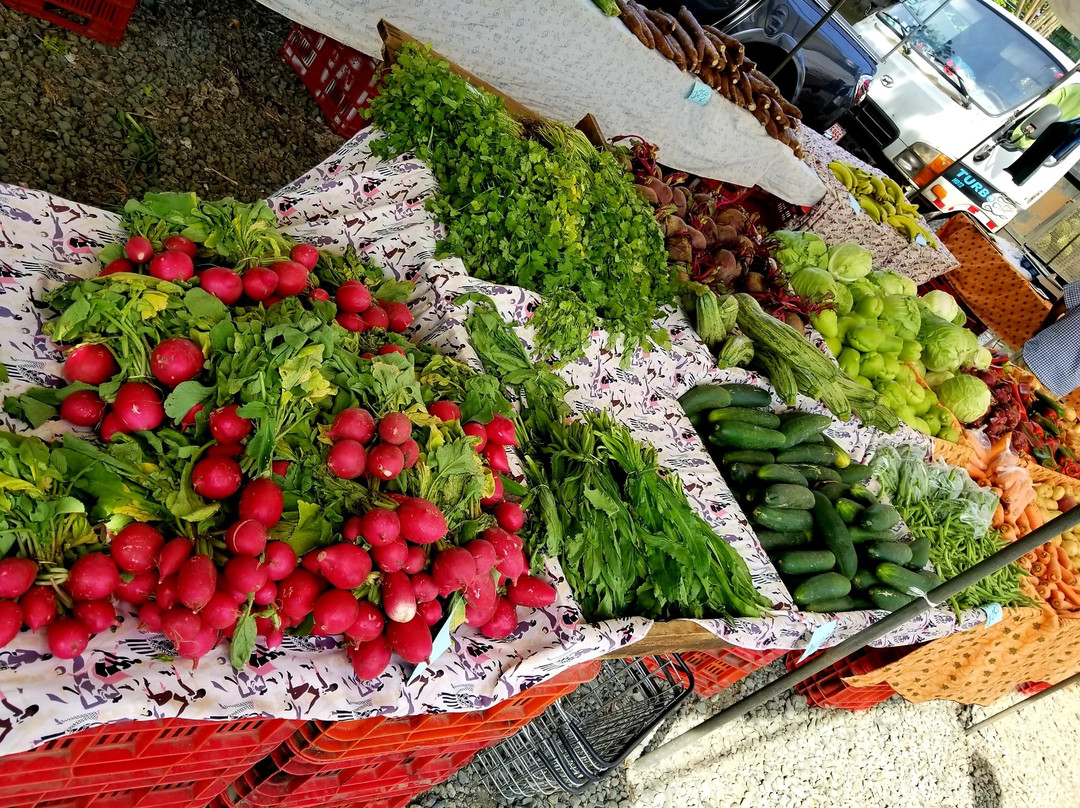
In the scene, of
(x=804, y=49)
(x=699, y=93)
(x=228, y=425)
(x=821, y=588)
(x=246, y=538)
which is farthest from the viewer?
(x=804, y=49)

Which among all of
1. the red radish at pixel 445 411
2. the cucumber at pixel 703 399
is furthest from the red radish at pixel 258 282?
the cucumber at pixel 703 399

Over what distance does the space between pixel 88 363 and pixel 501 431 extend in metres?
1.03

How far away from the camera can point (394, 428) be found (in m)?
1.63

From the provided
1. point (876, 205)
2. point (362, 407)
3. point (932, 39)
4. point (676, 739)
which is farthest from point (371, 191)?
point (932, 39)

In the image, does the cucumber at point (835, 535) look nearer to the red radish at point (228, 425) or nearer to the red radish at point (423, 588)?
the red radish at point (423, 588)

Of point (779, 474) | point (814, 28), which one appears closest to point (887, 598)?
point (779, 474)

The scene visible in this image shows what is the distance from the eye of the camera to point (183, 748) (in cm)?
141

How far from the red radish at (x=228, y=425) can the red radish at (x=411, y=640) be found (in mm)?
548

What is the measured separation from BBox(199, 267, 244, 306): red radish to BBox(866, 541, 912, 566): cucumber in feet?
9.42

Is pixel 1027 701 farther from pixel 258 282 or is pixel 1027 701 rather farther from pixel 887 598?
pixel 258 282

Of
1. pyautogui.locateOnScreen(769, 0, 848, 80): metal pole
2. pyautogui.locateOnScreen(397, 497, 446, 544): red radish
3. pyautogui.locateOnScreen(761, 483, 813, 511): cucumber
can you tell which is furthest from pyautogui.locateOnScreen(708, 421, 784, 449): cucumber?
pyautogui.locateOnScreen(769, 0, 848, 80): metal pole

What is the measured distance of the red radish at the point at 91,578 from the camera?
1.29 m

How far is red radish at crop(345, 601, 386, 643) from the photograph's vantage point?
1.54 meters

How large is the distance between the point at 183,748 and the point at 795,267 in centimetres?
428
